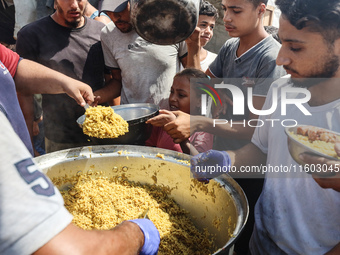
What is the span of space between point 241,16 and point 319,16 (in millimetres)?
1079

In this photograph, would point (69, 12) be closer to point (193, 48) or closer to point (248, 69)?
point (193, 48)

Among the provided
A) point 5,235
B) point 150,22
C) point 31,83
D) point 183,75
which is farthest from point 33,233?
point 183,75

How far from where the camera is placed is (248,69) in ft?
7.38

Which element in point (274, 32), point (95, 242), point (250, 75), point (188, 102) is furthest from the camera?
point (274, 32)

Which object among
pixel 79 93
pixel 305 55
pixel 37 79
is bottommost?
pixel 79 93

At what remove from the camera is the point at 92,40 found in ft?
9.86

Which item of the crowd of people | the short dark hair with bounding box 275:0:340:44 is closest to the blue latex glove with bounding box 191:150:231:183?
the crowd of people

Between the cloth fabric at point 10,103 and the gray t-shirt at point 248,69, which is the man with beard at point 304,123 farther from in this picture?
the cloth fabric at point 10,103

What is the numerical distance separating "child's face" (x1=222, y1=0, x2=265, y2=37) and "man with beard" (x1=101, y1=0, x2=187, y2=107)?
67 cm

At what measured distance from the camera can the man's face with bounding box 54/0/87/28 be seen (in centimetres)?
279

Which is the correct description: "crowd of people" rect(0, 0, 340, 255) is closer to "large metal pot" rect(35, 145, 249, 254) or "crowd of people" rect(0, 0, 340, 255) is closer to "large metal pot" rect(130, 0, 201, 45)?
"large metal pot" rect(35, 145, 249, 254)

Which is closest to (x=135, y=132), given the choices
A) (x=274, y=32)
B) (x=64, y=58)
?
(x=64, y=58)

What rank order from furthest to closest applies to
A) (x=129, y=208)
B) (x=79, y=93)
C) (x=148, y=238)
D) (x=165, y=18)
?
(x=79, y=93), (x=165, y=18), (x=129, y=208), (x=148, y=238)

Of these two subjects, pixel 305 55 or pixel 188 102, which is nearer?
pixel 305 55
